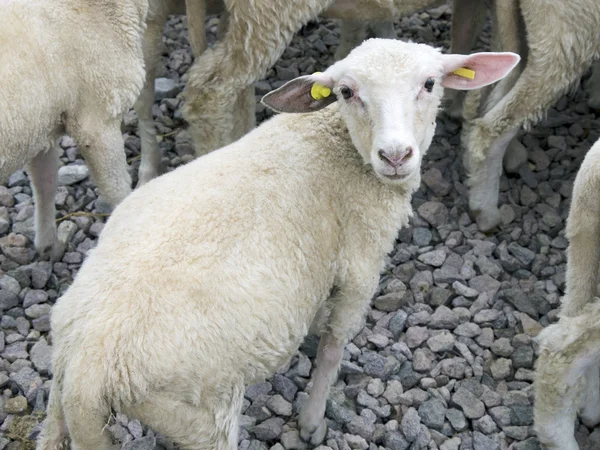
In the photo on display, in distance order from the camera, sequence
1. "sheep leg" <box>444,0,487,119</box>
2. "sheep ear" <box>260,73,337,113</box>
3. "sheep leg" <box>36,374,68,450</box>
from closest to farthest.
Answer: "sheep leg" <box>36,374,68,450</box>, "sheep ear" <box>260,73,337,113</box>, "sheep leg" <box>444,0,487,119</box>

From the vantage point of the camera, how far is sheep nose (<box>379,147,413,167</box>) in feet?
8.52

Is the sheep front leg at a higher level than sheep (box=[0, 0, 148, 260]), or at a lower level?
lower

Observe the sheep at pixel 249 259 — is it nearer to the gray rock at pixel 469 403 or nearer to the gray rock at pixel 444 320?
the gray rock at pixel 469 403

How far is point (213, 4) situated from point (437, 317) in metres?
1.92

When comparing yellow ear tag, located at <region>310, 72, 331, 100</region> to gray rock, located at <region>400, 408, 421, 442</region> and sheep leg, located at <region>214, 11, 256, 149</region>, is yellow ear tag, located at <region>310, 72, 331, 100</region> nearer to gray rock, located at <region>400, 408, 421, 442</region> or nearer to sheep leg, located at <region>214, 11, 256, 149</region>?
sheep leg, located at <region>214, 11, 256, 149</region>

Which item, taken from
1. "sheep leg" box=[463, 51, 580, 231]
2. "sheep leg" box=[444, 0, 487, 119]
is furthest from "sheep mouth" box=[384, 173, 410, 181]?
"sheep leg" box=[444, 0, 487, 119]

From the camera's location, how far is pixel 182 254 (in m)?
2.39

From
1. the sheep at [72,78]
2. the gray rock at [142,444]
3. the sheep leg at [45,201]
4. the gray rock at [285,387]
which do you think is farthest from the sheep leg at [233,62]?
the gray rock at [142,444]

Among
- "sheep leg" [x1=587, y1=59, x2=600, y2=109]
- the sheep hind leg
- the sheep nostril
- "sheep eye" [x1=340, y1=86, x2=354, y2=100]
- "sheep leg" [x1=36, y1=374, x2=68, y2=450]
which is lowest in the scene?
"sheep leg" [x1=587, y1=59, x2=600, y2=109]

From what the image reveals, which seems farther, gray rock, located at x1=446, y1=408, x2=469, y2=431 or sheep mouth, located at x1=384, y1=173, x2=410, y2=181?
gray rock, located at x1=446, y1=408, x2=469, y2=431

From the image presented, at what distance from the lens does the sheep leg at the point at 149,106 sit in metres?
4.02

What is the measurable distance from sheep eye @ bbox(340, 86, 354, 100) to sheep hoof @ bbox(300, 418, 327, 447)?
4.18ft

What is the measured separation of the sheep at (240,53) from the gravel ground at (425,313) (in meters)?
0.59

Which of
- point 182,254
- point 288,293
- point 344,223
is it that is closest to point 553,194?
point 344,223
